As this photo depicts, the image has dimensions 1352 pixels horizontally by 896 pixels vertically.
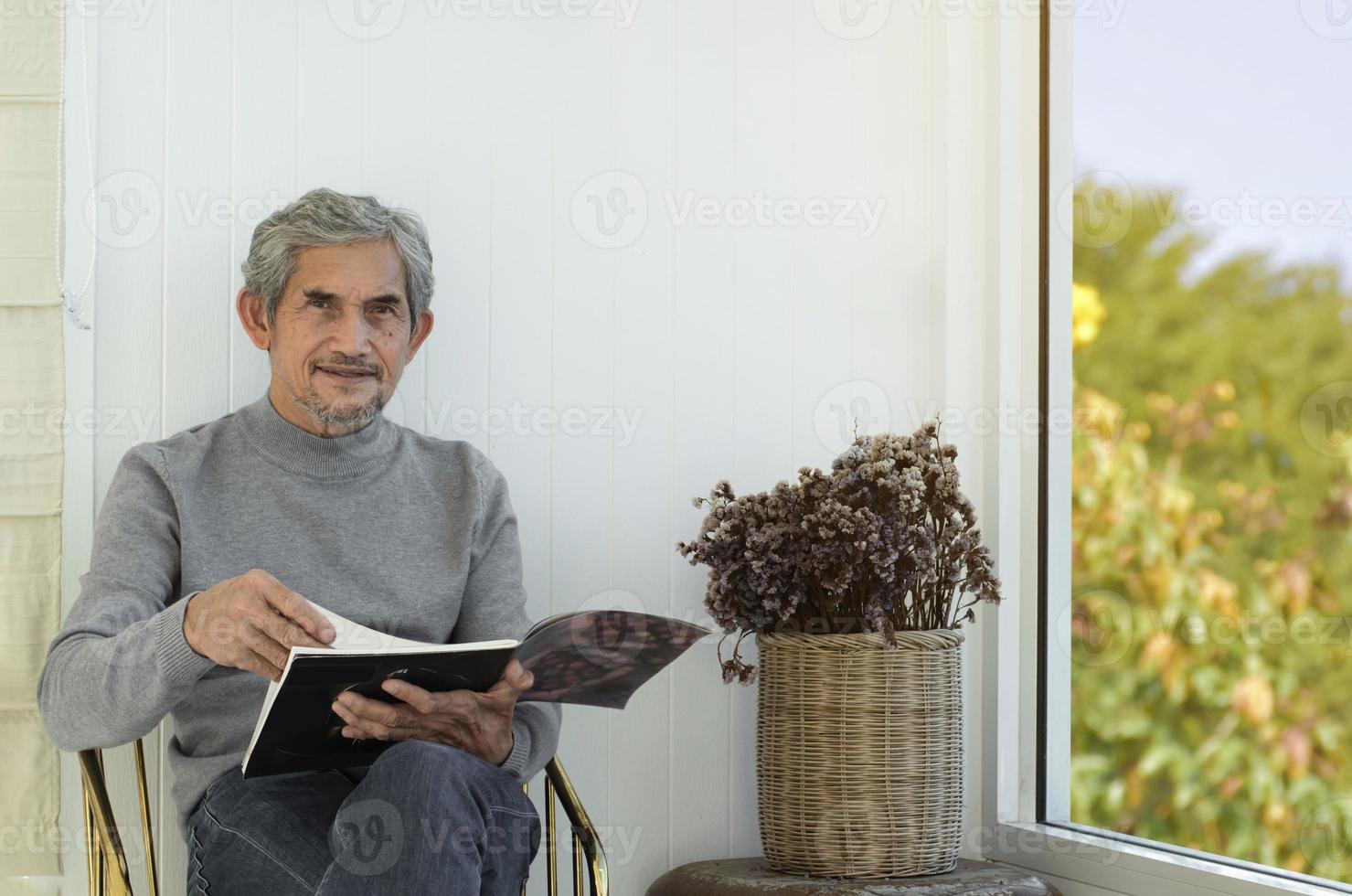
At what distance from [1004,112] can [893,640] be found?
994 millimetres

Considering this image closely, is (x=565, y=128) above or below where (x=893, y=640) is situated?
above

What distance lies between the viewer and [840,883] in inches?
69.9

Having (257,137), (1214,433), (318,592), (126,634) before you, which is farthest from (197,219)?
(1214,433)

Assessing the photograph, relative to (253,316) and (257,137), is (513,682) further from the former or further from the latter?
(257,137)

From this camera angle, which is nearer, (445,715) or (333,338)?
(445,715)

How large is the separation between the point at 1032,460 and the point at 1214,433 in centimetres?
41

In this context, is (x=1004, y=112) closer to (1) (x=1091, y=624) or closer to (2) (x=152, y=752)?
(1) (x=1091, y=624)

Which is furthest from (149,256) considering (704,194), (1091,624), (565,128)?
(1091,624)

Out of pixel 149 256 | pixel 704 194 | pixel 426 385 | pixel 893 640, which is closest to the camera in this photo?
pixel 893 640

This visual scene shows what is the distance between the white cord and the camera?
1869mm

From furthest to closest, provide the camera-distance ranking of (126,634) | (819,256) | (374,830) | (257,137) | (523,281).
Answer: (819,256) → (523,281) → (257,137) → (126,634) → (374,830)

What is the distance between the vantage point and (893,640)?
5.94 ft

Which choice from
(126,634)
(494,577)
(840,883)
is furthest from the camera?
(494,577)

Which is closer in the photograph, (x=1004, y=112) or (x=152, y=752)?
(x=152, y=752)
